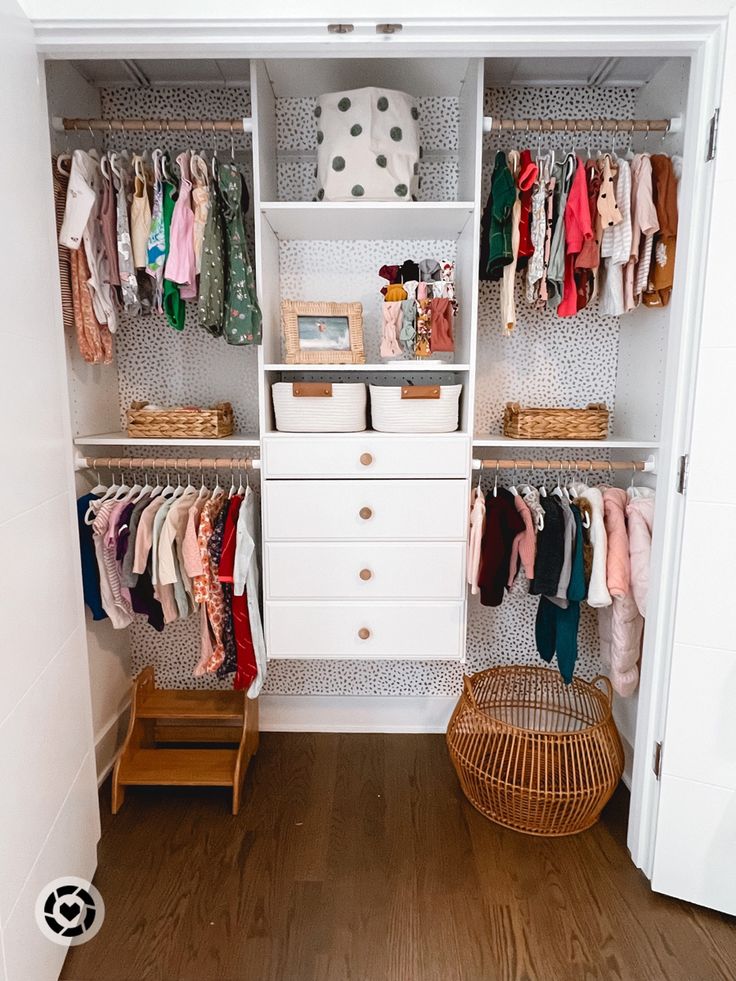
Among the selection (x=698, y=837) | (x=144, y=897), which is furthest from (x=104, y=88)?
(x=698, y=837)

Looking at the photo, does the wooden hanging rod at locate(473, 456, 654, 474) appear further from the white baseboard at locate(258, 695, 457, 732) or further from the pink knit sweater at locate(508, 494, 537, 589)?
the white baseboard at locate(258, 695, 457, 732)

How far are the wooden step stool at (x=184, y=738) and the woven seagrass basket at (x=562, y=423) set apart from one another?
139 centimetres

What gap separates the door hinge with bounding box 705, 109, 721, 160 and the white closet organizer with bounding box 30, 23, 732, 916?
0.36 meters

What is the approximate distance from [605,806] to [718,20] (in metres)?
2.26

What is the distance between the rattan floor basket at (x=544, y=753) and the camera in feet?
6.49

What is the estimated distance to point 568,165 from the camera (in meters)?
1.94

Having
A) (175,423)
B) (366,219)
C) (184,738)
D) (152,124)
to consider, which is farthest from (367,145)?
(184,738)

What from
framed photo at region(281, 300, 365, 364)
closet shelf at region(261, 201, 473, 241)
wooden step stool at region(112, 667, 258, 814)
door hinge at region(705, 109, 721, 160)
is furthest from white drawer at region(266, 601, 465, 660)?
door hinge at region(705, 109, 721, 160)

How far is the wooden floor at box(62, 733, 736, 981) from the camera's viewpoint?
1.56m

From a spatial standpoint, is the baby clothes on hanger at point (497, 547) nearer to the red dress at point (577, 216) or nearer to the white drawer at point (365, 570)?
the white drawer at point (365, 570)

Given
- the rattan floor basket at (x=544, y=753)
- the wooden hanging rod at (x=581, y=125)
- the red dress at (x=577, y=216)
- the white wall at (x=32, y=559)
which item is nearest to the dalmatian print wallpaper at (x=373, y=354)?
the rattan floor basket at (x=544, y=753)

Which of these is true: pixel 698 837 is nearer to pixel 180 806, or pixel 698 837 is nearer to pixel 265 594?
pixel 265 594

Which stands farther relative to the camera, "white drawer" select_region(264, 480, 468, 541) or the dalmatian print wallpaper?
the dalmatian print wallpaper

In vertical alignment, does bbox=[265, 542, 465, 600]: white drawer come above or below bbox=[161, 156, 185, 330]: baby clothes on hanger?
below
